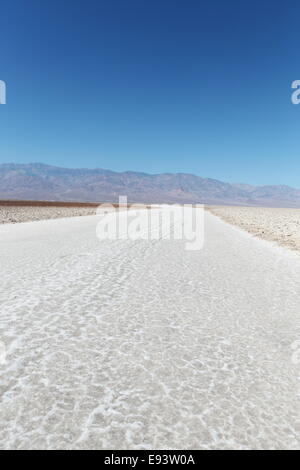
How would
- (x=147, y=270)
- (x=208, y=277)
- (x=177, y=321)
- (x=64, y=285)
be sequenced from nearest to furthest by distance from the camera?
(x=177, y=321) < (x=64, y=285) < (x=208, y=277) < (x=147, y=270)

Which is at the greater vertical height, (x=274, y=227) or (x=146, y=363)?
(x=274, y=227)

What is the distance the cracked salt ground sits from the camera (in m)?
2.03

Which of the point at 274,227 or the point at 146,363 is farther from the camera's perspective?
the point at 274,227

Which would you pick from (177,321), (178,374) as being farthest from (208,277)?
(178,374)

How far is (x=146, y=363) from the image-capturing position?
9.37 ft

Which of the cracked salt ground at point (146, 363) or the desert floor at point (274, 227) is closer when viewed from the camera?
→ the cracked salt ground at point (146, 363)

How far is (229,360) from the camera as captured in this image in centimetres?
300

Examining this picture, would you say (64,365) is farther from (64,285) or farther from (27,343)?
(64,285)

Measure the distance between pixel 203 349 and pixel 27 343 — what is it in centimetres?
175

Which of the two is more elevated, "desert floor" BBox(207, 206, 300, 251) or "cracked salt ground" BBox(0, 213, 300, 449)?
"desert floor" BBox(207, 206, 300, 251)

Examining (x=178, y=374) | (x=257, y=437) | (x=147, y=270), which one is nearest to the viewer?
(x=257, y=437)

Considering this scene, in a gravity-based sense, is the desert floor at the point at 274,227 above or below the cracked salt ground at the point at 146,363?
above

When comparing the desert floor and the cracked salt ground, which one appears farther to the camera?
the desert floor

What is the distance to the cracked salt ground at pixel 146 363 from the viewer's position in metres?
2.03
